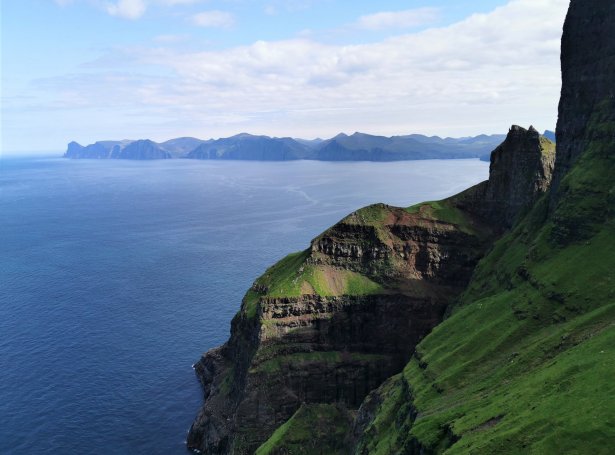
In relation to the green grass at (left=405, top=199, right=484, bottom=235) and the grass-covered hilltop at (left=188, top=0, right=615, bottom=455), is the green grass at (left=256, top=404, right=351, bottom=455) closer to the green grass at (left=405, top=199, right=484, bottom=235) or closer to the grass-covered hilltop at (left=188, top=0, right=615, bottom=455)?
the grass-covered hilltop at (left=188, top=0, right=615, bottom=455)

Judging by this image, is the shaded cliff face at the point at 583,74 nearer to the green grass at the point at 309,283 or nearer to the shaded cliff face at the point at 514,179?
the shaded cliff face at the point at 514,179

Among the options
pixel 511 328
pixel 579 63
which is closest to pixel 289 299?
pixel 511 328

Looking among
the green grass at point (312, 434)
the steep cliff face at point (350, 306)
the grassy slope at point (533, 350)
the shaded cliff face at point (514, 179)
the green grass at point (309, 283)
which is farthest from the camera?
the shaded cliff face at point (514, 179)

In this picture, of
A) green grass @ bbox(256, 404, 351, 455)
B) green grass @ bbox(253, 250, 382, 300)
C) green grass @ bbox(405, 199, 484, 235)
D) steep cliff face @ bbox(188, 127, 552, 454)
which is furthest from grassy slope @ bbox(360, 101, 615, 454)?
green grass @ bbox(253, 250, 382, 300)

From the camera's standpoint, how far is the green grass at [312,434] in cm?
10762

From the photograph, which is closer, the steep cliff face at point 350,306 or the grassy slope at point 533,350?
the grassy slope at point 533,350

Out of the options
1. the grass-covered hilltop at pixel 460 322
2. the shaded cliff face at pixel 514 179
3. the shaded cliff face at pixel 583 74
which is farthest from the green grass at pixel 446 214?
the shaded cliff face at pixel 583 74

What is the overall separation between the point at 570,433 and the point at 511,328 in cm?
4359

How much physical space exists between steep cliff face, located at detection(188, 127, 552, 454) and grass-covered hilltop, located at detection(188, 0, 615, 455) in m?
0.43

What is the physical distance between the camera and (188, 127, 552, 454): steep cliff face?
5094 inches

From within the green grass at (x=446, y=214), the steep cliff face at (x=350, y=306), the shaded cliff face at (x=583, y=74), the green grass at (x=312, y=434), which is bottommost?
the green grass at (x=312, y=434)

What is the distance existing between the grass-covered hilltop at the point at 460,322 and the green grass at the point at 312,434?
30 centimetres

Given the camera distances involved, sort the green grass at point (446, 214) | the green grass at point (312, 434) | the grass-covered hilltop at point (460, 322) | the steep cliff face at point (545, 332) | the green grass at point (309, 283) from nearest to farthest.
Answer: the steep cliff face at point (545, 332) → the grass-covered hilltop at point (460, 322) → the green grass at point (312, 434) → the green grass at point (309, 283) → the green grass at point (446, 214)

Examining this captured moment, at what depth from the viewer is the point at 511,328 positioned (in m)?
99.9
